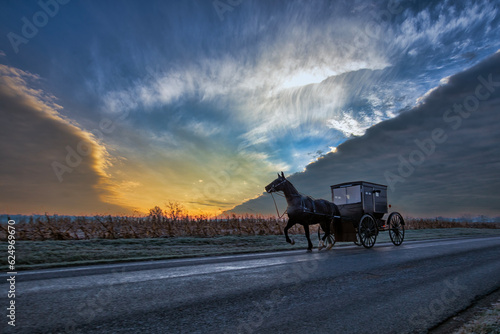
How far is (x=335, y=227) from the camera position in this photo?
14.2m

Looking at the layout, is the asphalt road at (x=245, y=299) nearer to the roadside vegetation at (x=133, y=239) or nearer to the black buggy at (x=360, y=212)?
the roadside vegetation at (x=133, y=239)

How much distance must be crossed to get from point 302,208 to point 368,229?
11.9 ft

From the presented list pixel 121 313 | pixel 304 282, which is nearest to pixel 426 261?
pixel 304 282

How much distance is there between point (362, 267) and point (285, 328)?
4575 millimetres

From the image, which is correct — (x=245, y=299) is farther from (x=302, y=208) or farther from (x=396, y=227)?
(x=396, y=227)

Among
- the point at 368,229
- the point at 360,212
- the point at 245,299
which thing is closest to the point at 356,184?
the point at 360,212

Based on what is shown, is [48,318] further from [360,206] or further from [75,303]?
[360,206]

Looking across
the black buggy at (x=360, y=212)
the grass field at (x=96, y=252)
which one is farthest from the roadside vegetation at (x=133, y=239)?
the black buggy at (x=360, y=212)

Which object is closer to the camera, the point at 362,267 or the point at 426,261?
the point at 362,267

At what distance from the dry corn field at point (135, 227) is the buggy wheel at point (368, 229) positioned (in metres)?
10.1

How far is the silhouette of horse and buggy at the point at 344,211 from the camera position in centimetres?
1271

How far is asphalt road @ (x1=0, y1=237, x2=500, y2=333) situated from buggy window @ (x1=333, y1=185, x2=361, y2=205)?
7.25 metres

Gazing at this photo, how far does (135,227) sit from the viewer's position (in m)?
17.9

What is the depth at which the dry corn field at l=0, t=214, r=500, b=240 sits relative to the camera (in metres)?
14.7
